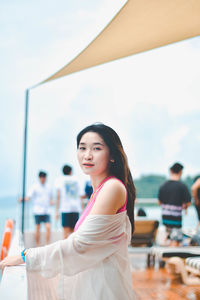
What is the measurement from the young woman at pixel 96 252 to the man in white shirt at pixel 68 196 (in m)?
4.27

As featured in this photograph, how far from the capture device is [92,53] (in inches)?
127

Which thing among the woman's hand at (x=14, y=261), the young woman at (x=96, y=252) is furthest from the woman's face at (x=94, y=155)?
the woman's hand at (x=14, y=261)

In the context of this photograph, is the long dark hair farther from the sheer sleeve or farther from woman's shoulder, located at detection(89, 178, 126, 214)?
the sheer sleeve

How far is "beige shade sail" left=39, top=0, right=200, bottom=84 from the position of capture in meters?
2.59

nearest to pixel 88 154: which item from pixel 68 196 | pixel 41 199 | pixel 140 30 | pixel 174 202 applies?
pixel 140 30

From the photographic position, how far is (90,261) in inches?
50.5

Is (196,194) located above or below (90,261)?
above

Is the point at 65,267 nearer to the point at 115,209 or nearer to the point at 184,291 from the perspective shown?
the point at 115,209

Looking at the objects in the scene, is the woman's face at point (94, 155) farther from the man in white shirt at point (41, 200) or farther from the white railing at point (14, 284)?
the man in white shirt at point (41, 200)

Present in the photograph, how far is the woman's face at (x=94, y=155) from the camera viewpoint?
141 cm

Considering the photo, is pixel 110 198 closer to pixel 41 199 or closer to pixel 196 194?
pixel 196 194

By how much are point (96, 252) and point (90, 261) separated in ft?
0.12

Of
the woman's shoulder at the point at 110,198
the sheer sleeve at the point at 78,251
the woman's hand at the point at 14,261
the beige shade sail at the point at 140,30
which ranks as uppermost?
the beige shade sail at the point at 140,30

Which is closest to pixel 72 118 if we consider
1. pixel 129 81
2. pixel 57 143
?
pixel 57 143
